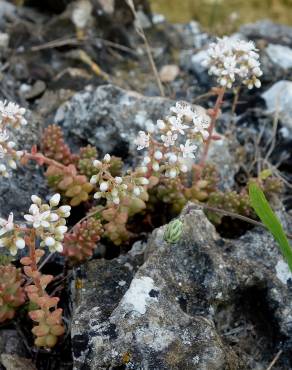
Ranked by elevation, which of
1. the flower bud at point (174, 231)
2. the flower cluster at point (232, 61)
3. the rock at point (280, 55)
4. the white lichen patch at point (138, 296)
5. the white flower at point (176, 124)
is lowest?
the white lichen patch at point (138, 296)

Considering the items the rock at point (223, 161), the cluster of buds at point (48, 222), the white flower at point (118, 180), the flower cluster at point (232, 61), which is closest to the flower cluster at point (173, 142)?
the white flower at point (118, 180)

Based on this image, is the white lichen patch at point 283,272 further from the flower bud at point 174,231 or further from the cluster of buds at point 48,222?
the cluster of buds at point 48,222

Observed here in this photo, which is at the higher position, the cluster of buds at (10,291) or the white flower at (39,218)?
the white flower at (39,218)

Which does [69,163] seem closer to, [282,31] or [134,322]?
[134,322]

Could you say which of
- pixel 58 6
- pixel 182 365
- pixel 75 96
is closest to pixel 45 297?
pixel 182 365

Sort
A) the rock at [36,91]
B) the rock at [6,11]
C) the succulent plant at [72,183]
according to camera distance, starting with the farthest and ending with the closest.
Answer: the rock at [6,11]
the rock at [36,91]
the succulent plant at [72,183]

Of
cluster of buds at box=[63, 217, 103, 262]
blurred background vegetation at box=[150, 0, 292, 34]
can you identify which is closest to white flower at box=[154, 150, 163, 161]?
cluster of buds at box=[63, 217, 103, 262]

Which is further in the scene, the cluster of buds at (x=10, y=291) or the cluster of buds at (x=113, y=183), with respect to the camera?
the cluster of buds at (x=10, y=291)

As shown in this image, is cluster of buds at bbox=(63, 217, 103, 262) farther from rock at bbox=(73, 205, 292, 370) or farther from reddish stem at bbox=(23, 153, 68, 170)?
reddish stem at bbox=(23, 153, 68, 170)
